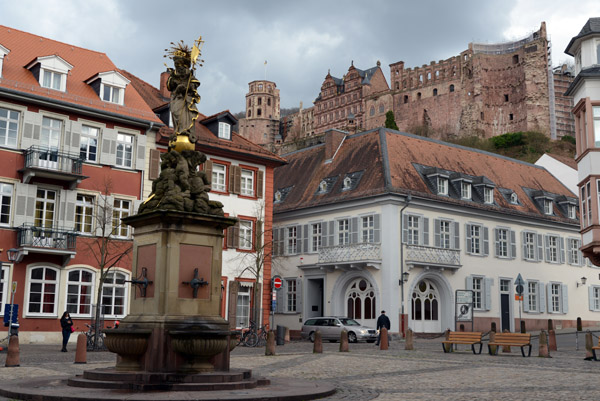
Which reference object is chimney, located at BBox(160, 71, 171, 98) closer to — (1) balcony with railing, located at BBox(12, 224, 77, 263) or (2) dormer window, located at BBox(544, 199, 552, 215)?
(1) balcony with railing, located at BBox(12, 224, 77, 263)

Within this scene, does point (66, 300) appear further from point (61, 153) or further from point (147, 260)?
point (147, 260)

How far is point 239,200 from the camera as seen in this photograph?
35.2 metres

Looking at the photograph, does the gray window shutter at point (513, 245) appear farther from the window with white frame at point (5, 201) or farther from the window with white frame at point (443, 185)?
the window with white frame at point (5, 201)

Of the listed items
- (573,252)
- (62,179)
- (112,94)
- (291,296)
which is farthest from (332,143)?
(62,179)

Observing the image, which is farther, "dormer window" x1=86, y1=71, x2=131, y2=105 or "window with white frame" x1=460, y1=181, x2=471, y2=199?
"window with white frame" x1=460, y1=181, x2=471, y2=199

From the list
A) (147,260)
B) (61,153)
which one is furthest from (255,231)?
(147,260)

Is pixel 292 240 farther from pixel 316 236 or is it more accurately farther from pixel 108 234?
pixel 108 234

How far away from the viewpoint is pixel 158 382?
38.0 feet

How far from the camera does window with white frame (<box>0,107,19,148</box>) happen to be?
1101 inches

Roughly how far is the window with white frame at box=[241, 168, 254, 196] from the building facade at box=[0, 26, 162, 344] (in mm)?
5651

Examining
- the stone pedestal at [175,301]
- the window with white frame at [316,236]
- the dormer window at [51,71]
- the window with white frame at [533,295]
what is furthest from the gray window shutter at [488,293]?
the stone pedestal at [175,301]

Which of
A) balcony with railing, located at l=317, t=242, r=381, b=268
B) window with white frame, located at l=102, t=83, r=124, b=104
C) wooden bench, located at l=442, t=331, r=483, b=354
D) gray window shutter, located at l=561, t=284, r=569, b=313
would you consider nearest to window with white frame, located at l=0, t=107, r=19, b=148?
window with white frame, located at l=102, t=83, r=124, b=104

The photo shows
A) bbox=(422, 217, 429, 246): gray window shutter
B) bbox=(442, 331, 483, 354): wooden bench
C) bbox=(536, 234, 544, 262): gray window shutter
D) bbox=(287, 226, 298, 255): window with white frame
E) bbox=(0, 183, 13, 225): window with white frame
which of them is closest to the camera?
bbox=(442, 331, 483, 354): wooden bench

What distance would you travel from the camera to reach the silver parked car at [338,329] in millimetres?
32500
